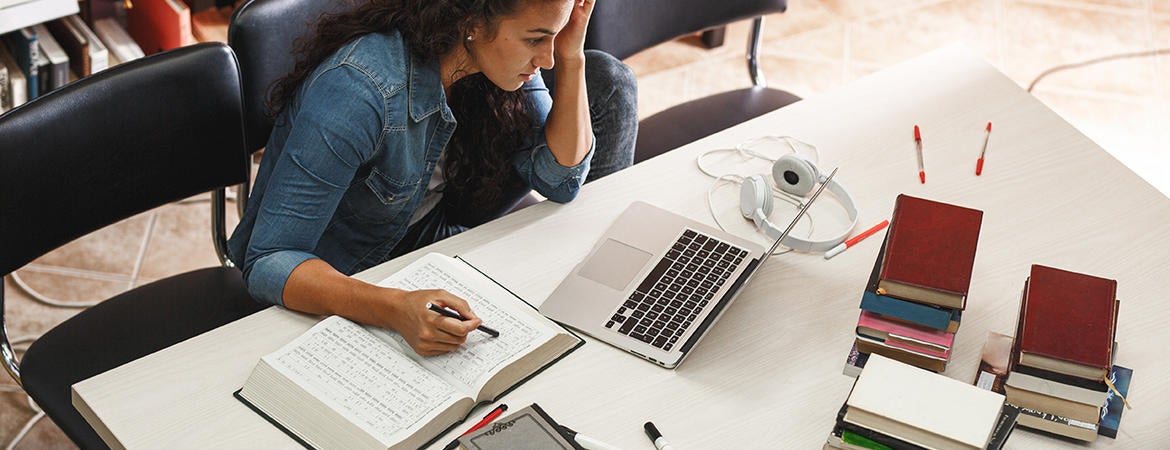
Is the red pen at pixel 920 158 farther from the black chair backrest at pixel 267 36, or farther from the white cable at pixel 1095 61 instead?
the white cable at pixel 1095 61

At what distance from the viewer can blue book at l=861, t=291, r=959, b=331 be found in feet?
4.59

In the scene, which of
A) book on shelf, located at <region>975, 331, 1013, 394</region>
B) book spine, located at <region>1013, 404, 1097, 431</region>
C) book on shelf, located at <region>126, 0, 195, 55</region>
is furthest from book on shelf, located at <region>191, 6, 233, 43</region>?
book spine, located at <region>1013, 404, 1097, 431</region>

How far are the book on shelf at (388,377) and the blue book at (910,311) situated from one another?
361 millimetres

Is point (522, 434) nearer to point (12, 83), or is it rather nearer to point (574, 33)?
point (574, 33)

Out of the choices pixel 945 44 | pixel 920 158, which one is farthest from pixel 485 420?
pixel 945 44

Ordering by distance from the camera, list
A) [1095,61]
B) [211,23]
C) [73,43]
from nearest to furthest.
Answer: [73,43]
[211,23]
[1095,61]

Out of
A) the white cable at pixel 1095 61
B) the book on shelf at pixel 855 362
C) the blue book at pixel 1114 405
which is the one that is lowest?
the white cable at pixel 1095 61

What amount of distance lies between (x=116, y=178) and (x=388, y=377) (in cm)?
62

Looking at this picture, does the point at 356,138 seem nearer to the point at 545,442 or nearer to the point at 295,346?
the point at 295,346

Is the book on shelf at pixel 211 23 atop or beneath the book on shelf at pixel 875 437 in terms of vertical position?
beneath

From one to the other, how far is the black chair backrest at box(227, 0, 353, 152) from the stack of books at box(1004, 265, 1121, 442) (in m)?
1.10

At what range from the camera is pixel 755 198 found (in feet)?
5.50

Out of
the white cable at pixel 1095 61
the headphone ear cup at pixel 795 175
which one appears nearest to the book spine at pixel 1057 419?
the headphone ear cup at pixel 795 175

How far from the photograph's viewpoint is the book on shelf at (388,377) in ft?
4.21
